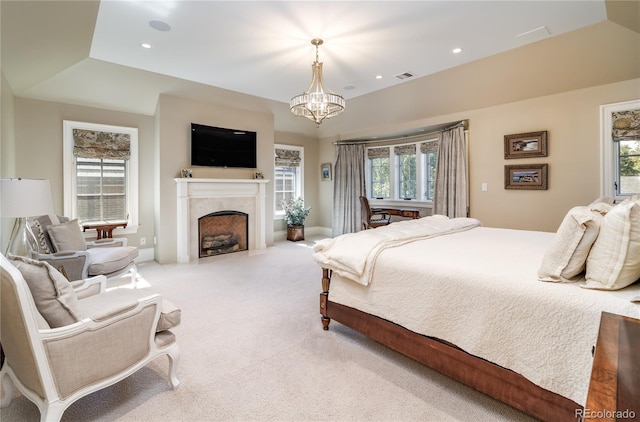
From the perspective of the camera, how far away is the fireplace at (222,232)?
17.3 ft

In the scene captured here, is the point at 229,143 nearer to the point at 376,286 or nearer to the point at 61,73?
the point at 61,73

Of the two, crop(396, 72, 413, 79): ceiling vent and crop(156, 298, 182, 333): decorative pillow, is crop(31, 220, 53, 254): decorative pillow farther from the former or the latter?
crop(396, 72, 413, 79): ceiling vent

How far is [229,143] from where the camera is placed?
5.39 meters

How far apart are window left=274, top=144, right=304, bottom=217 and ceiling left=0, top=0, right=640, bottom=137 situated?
6.62 feet

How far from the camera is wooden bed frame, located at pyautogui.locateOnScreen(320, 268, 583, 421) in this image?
4.69 feet

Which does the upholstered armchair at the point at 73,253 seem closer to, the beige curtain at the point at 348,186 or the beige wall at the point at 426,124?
the beige wall at the point at 426,124

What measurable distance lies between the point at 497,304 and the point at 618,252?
22.1 inches

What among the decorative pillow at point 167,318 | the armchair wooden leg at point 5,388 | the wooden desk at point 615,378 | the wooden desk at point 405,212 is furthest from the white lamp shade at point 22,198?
the wooden desk at point 405,212

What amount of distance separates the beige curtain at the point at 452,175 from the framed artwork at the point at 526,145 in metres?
0.64

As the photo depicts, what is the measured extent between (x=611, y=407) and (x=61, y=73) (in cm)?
541

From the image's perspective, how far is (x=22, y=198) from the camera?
2.28 metres

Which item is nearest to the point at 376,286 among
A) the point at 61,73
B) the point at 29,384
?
the point at 29,384

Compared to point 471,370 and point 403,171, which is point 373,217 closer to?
point 403,171

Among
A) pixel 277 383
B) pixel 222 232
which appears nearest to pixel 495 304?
pixel 277 383
